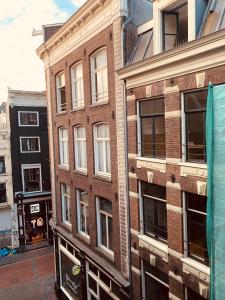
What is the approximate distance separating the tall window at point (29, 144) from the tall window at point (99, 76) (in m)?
14.2

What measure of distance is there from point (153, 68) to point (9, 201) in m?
19.9

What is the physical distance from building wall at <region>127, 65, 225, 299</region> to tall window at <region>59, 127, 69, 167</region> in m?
6.88

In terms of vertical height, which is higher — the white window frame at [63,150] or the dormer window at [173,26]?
the dormer window at [173,26]

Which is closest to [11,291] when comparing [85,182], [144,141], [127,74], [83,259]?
[83,259]

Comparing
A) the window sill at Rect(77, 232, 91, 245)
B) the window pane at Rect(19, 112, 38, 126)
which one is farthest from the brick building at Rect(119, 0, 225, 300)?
the window pane at Rect(19, 112, 38, 126)

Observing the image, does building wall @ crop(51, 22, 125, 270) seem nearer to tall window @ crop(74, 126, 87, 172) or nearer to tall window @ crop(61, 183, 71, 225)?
tall window @ crop(74, 126, 87, 172)

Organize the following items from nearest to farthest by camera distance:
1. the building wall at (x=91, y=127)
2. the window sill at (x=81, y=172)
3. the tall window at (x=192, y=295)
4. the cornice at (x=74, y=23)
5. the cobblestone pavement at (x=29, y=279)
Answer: the tall window at (x=192, y=295) → the building wall at (x=91, y=127) → the cornice at (x=74, y=23) → the window sill at (x=81, y=172) → the cobblestone pavement at (x=29, y=279)

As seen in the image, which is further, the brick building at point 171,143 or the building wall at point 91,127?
the building wall at point 91,127

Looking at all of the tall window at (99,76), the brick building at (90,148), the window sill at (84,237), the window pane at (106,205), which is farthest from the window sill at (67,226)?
the tall window at (99,76)

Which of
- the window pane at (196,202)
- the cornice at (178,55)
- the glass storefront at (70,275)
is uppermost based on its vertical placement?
the cornice at (178,55)

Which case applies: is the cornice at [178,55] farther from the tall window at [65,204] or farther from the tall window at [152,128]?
the tall window at [65,204]

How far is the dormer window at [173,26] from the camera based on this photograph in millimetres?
9492

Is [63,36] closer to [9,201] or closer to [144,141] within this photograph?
[144,141]

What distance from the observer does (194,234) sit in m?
8.70
